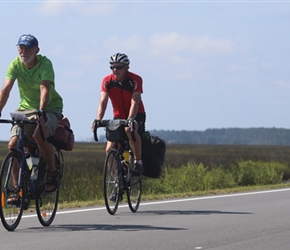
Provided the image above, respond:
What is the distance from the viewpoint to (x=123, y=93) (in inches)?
500

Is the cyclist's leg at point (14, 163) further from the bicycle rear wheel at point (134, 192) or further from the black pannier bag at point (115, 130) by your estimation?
the bicycle rear wheel at point (134, 192)

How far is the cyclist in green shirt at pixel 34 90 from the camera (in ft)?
34.1

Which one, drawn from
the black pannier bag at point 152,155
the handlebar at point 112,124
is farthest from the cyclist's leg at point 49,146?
the black pannier bag at point 152,155

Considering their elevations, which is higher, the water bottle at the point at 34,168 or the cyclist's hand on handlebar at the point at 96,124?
the cyclist's hand on handlebar at the point at 96,124

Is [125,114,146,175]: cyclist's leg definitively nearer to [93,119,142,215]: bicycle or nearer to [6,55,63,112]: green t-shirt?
[93,119,142,215]: bicycle

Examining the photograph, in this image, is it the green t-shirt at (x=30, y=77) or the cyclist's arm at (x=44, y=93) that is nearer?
the cyclist's arm at (x=44, y=93)

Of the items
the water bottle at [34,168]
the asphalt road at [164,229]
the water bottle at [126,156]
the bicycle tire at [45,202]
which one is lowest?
the asphalt road at [164,229]

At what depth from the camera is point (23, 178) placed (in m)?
10.4

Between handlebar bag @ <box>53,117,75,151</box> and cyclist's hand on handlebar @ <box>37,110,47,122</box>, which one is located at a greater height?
cyclist's hand on handlebar @ <box>37,110,47,122</box>

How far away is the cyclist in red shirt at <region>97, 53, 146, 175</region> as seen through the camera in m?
12.5

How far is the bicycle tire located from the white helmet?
1.82 m

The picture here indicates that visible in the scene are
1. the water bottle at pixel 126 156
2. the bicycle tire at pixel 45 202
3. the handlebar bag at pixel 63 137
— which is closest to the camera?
the bicycle tire at pixel 45 202

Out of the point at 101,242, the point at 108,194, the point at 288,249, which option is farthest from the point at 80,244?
the point at 108,194

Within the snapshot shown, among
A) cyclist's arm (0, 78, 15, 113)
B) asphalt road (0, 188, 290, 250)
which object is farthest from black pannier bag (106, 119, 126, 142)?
cyclist's arm (0, 78, 15, 113)
